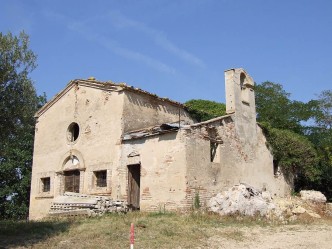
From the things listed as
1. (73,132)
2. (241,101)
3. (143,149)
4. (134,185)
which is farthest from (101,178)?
(241,101)

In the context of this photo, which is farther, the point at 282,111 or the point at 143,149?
the point at 282,111

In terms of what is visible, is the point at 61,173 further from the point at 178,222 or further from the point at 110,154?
the point at 178,222

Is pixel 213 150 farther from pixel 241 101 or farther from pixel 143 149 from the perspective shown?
pixel 241 101

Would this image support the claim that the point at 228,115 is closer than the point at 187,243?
No

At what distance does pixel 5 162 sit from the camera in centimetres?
2953

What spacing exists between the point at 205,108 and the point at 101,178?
1009cm

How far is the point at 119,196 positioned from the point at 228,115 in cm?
655

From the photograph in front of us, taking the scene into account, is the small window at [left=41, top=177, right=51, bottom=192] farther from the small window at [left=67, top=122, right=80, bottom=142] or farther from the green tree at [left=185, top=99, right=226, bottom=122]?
the green tree at [left=185, top=99, right=226, bottom=122]

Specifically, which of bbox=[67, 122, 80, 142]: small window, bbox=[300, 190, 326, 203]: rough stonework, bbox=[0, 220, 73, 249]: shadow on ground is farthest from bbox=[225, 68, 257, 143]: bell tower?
bbox=[0, 220, 73, 249]: shadow on ground

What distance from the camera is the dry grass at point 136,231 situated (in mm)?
11852

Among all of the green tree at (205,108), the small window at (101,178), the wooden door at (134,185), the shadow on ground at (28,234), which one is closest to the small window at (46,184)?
the small window at (101,178)

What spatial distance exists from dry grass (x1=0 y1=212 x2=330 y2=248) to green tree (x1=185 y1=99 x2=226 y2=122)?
884 cm

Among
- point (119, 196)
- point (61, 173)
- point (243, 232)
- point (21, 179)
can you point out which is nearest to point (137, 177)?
point (119, 196)

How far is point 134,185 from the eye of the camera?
19.2 m
